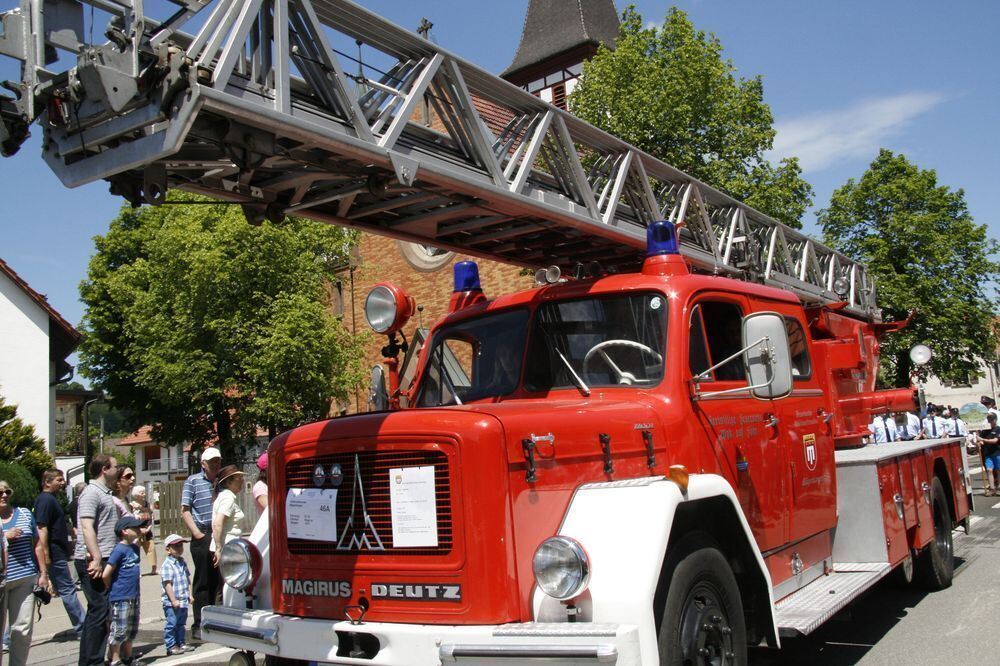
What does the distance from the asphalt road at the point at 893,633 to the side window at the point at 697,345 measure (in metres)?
1.84

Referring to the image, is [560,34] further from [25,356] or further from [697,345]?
[697,345]

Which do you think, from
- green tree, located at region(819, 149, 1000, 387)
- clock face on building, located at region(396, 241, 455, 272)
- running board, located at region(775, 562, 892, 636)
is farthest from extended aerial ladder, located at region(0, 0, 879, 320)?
green tree, located at region(819, 149, 1000, 387)

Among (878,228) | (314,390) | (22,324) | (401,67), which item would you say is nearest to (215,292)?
(314,390)

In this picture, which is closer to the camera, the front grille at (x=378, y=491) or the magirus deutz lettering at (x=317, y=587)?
the front grille at (x=378, y=491)

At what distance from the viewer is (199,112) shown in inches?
134

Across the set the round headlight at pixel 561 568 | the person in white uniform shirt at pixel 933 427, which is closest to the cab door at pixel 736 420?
the round headlight at pixel 561 568

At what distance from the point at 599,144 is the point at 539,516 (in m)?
3.49

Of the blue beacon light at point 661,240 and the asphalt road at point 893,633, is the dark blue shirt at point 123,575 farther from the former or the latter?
the blue beacon light at point 661,240

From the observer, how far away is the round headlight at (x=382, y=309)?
5.48 m

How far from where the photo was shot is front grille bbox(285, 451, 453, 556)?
143 inches

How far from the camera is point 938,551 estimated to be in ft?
25.5

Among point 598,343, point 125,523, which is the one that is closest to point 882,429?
point 598,343

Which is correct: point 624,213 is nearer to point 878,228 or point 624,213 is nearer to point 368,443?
point 368,443

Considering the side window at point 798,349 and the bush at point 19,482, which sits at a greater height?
the side window at point 798,349
